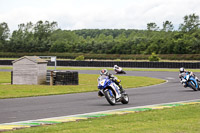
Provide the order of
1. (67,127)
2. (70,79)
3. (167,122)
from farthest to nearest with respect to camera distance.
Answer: (70,79), (167,122), (67,127)

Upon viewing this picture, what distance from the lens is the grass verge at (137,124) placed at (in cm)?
927

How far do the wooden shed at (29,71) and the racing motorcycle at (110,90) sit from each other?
44.3ft

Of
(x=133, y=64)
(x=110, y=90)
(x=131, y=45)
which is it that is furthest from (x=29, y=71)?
(x=131, y=45)

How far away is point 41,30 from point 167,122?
484 feet

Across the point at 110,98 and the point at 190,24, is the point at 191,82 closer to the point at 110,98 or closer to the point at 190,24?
the point at 110,98

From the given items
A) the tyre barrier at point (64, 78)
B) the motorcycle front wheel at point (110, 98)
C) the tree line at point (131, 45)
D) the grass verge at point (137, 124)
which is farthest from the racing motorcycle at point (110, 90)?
the tree line at point (131, 45)

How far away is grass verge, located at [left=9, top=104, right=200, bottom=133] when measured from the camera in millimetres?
9273

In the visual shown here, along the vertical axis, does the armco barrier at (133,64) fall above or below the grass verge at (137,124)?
below

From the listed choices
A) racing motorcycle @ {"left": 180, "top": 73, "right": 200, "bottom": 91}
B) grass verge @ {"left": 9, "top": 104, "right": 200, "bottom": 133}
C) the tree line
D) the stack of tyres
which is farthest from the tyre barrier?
the tree line

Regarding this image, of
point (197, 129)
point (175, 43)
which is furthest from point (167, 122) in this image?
point (175, 43)

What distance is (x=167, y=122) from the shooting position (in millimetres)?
10508

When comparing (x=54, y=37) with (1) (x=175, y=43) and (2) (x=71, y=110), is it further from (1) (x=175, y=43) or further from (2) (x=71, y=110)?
(2) (x=71, y=110)

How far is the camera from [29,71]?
29219 mm

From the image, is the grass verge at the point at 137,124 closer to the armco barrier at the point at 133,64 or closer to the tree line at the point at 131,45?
the armco barrier at the point at 133,64
